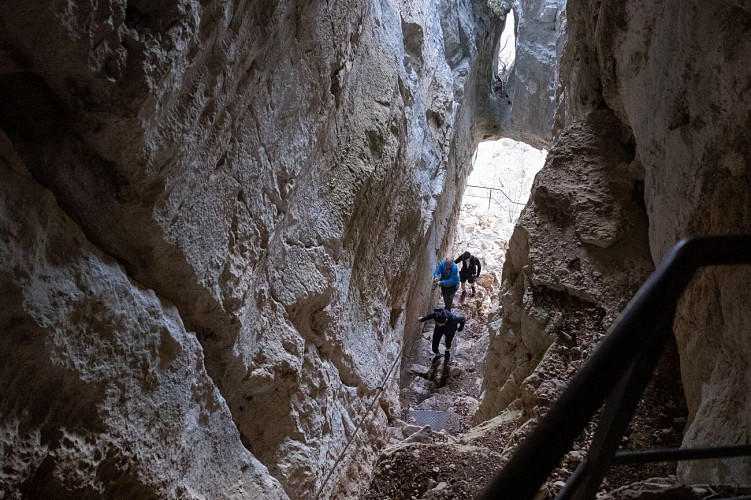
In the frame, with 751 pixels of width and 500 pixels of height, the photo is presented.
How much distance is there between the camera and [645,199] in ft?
14.3

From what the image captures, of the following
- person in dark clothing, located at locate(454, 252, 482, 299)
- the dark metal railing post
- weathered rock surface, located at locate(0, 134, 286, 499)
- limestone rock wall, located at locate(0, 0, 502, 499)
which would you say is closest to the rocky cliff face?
the dark metal railing post

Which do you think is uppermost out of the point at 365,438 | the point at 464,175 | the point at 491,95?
the point at 491,95

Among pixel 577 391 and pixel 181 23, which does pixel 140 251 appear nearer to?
pixel 181 23

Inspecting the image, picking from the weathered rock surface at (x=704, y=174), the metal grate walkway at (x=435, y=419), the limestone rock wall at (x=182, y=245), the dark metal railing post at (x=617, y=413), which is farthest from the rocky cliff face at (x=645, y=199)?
the limestone rock wall at (x=182, y=245)

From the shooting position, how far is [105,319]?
2.28 metres

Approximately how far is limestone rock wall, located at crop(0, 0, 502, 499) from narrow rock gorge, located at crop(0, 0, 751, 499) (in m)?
0.01

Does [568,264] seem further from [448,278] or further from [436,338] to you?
[448,278]

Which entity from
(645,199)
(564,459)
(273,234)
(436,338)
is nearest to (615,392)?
(273,234)

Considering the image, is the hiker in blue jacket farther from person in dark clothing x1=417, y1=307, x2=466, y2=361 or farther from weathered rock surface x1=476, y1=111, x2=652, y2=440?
weathered rock surface x1=476, y1=111, x2=652, y2=440

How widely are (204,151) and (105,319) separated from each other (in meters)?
1.01

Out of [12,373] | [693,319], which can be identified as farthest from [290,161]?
[693,319]

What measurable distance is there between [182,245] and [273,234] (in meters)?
1.01

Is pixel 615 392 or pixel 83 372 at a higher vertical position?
pixel 615 392

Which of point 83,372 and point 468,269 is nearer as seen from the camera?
point 83,372
